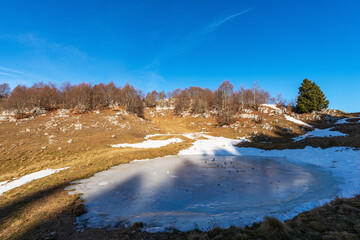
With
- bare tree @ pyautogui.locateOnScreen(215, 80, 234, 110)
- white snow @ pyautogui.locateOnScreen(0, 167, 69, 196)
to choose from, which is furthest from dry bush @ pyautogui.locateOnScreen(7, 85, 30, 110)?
bare tree @ pyautogui.locateOnScreen(215, 80, 234, 110)

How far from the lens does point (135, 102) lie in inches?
2785

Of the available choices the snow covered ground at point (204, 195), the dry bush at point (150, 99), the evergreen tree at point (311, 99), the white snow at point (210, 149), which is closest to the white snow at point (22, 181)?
the snow covered ground at point (204, 195)

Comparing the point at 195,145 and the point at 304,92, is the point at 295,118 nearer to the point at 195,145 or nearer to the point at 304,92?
the point at 304,92

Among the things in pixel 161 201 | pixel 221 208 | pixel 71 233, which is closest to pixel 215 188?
pixel 221 208

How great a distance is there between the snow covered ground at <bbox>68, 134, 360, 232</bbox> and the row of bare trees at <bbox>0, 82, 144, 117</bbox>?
177ft

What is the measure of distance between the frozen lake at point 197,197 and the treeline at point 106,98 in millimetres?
41081

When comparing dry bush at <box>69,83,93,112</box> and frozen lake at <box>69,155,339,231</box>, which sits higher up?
dry bush at <box>69,83,93,112</box>

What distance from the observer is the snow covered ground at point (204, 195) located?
271 inches

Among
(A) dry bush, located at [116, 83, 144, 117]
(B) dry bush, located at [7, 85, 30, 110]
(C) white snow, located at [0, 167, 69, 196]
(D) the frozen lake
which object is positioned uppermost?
(A) dry bush, located at [116, 83, 144, 117]

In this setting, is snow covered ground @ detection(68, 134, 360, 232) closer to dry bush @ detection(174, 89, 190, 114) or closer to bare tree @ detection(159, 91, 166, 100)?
dry bush @ detection(174, 89, 190, 114)

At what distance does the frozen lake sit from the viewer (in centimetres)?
679

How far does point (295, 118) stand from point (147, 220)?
197ft

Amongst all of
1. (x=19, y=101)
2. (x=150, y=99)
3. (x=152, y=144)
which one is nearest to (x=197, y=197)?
(x=152, y=144)

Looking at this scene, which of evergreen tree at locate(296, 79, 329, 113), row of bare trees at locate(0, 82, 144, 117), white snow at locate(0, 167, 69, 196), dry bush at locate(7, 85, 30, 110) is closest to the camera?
white snow at locate(0, 167, 69, 196)
